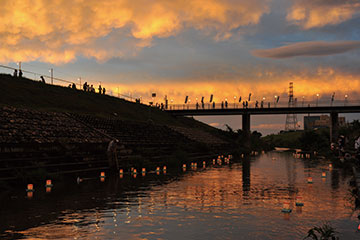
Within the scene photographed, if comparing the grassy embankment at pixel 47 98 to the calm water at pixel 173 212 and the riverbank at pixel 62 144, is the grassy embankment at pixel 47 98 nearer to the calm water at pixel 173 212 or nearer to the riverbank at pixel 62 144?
the riverbank at pixel 62 144

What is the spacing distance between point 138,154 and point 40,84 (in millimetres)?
41700

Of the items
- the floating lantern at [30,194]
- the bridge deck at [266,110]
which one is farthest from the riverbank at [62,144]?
the bridge deck at [266,110]

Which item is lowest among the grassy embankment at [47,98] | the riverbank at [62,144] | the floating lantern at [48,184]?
the floating lantern at [48,184]

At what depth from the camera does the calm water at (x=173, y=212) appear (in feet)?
46.5

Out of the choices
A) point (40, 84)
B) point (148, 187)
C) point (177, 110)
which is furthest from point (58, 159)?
point (177, 110)

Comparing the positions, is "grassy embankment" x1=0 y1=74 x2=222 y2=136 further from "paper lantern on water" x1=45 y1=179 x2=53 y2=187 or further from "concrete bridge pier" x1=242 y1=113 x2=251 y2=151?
"concrete bridge pier" x1=242 y1=113 x2=251 y2=151

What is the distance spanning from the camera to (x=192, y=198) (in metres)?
22.3

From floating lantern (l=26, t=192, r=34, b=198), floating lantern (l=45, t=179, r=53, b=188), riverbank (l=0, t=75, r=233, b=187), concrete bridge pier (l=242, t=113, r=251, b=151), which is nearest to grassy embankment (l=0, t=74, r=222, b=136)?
riverbank (l=0, t=75, r=233, b=187)

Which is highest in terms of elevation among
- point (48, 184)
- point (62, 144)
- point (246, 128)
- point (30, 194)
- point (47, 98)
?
point (47, 98)

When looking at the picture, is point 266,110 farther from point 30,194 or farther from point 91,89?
point 30,194

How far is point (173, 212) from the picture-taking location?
59.0 ft

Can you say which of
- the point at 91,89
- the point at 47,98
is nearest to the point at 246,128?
the point at 91,89

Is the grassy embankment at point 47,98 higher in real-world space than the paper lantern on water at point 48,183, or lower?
higher

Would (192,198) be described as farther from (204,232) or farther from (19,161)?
(19,161)
